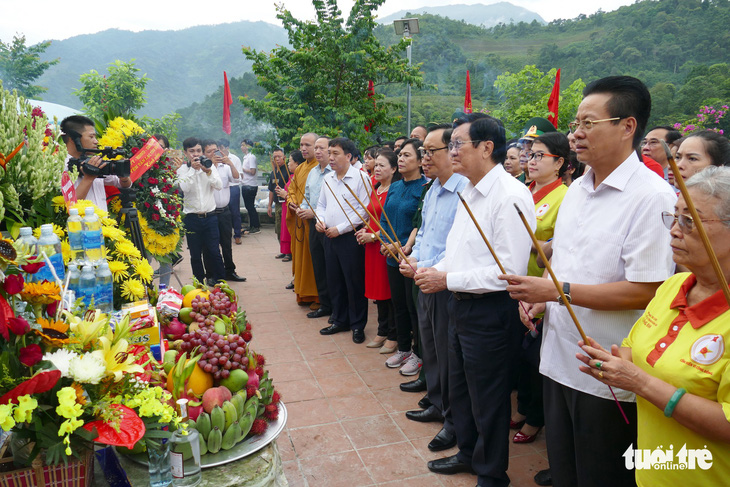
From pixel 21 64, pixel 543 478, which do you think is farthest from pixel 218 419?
pixel 21 64

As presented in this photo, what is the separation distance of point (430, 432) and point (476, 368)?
898mm

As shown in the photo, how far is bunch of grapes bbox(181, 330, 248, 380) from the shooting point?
2.01 meters

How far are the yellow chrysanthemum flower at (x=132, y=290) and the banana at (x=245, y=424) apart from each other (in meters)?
0.77

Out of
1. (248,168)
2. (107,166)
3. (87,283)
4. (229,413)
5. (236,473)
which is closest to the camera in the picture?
(236,473)

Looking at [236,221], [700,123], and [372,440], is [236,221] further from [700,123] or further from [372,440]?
[700,123]

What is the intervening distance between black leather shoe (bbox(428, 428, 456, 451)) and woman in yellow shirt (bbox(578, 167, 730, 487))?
150 centimetres

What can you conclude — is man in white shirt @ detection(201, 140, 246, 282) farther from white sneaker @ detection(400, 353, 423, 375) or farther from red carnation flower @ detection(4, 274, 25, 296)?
red carnation flower @ detection(4, 274, 25, 296)

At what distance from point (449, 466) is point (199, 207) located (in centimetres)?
407

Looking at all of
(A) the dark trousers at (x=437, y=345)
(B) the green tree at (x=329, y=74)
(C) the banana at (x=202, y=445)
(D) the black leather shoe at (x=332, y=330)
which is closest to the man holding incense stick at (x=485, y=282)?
(A) the dark trousers at (x=437, y=345)

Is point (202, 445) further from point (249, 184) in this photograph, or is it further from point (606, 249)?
point (249, 184)

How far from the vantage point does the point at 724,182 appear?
1.27 m

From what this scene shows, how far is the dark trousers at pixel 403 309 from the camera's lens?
379cm

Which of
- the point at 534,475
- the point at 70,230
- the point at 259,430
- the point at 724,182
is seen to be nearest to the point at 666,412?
the point at 724,182

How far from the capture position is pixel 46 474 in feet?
4.27
